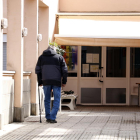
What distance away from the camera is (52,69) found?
30.5ft

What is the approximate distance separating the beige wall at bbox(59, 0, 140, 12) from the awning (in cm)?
68

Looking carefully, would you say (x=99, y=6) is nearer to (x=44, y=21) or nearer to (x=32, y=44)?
(x=44, y=21)

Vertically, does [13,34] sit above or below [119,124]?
above

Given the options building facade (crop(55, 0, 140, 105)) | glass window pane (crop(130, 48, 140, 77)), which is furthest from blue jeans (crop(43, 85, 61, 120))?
glass window pane (crop(130, 48, 140, 77))

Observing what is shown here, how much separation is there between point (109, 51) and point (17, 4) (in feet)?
22.0

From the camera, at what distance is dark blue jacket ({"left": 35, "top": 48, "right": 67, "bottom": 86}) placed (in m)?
9.27

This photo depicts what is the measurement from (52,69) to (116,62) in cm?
673

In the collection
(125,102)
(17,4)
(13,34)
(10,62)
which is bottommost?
(125,102)

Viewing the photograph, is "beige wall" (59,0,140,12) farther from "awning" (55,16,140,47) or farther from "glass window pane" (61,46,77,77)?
"glass window pane" (61,46,77,77)

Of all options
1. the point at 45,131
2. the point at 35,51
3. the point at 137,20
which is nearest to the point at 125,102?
the point at 137,20

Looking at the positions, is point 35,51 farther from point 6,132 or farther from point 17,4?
point 6,132

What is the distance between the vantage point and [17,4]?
31.4 ft

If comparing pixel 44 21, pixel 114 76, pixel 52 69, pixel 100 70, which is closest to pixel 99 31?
pixel 44 21

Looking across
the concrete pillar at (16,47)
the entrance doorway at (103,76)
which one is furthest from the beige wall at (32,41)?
the entrance doorway at (103,76)
